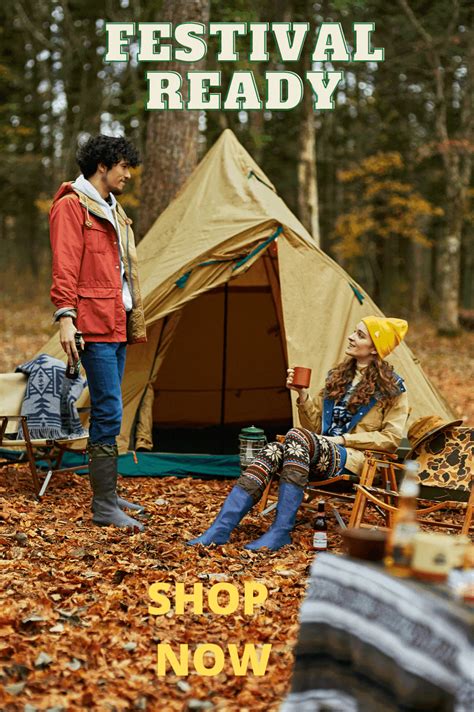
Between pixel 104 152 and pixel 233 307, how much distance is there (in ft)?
9.76

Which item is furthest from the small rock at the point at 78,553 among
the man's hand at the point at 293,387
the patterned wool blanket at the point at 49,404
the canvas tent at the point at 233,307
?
the canvas tent at the point at 233,307

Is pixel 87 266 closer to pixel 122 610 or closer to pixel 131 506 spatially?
pixel 131 506

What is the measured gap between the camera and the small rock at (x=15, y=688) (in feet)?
8.87

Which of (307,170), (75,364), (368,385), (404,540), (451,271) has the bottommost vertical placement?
(404,540)

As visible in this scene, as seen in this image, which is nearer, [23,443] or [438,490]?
[438,490]

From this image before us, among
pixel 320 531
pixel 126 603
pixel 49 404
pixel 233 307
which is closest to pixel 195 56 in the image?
pixel 233 307

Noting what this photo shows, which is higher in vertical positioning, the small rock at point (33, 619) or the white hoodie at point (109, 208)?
the white hoodie at point (109, 208)

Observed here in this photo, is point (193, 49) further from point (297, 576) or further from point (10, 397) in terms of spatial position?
point (297, 576)

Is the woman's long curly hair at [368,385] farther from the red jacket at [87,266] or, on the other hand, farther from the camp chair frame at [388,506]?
the red jacket at [87,266]

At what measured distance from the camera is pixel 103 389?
4414mm

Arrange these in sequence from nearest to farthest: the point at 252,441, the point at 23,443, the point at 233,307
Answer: the point at 23,443 → the point at 252,441 → the point at 233,307

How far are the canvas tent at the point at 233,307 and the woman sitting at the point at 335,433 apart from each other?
77 centimetres

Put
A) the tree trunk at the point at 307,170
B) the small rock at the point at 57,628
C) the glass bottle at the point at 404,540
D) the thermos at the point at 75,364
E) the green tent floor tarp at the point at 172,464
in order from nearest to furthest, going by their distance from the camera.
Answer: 1. the glass bottle at the point at 404,540
2. the small rock at the point at 57,628
3. the thermos at the point at 75,364
4. the green tent floor tarp at the point at 172,464
5. the tree trunk at the point at 307,170

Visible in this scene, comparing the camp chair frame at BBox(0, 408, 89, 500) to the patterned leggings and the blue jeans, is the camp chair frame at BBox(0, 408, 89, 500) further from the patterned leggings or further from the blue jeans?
the patterned leggings
